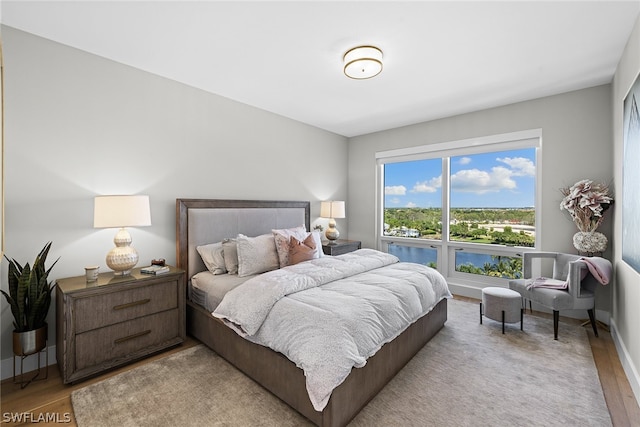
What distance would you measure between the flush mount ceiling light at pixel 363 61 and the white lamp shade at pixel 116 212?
7.28ft

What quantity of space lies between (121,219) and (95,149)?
2.63 feet

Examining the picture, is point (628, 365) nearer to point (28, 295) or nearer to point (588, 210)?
point (588, 210)

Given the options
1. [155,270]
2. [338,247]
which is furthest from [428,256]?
[155,270]

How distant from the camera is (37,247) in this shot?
2342mm

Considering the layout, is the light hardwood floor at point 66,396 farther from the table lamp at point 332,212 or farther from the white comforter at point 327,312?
the table lamp at point 332,212

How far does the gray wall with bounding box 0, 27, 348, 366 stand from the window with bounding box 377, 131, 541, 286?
2653mm

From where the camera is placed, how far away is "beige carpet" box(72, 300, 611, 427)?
1.78m

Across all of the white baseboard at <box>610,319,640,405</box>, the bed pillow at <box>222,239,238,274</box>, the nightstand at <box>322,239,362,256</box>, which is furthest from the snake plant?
the white baseboard at <box>610,319,640,405</box>

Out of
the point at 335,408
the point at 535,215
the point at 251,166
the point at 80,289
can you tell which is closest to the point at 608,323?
the point at 535,215

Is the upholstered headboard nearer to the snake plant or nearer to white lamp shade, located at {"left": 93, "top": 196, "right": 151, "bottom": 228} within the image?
white lamp shade, located at {"left": 93, "top": 196, "right": 151, "bottom": 228}

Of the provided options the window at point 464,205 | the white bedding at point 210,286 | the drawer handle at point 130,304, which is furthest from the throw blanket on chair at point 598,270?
the drawer handle at point 130,304

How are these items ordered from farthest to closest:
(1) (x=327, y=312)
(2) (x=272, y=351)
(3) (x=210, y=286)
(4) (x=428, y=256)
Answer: (4) (x=428, y=256) → (3) (x=210, y=286) → (2) (x=272, y=351) → (1) (x=327, y=312)

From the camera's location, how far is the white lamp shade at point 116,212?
92.0 inches

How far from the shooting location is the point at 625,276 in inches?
98.0
